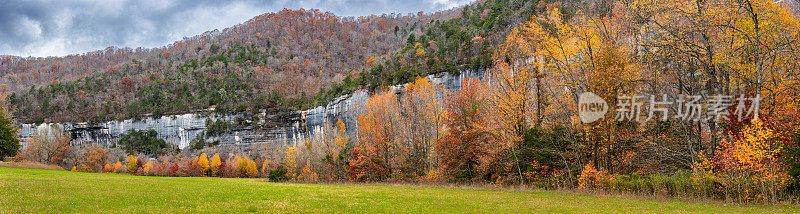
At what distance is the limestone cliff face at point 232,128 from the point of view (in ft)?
243

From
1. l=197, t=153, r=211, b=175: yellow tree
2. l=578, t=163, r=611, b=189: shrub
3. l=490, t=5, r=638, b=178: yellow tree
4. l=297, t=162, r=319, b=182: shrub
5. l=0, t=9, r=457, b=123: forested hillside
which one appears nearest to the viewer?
l=578, t=163, r=611, b=189: shrub

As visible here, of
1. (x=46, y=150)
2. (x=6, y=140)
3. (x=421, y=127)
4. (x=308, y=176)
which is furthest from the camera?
(x=46, y=150)

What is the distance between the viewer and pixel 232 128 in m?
92.7

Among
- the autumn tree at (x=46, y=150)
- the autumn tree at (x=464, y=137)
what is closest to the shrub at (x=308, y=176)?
the autumn tree at (x=464, y=137)

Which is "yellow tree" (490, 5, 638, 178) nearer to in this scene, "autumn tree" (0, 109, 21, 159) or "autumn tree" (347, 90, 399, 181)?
"autumn tree" (347, 90, 399, 181)

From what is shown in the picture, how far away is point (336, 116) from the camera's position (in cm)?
6619

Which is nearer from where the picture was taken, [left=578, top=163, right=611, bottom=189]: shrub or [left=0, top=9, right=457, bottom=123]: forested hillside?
[left=578, top=163, right=611, bottom=189]: shrub

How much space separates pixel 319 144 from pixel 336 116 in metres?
23.2

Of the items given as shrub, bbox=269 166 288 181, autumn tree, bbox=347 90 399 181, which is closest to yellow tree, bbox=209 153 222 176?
shrub, bbox=269 166 288 181

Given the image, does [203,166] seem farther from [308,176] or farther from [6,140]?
[308,176]

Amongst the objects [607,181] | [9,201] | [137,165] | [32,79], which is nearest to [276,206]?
[9,201]

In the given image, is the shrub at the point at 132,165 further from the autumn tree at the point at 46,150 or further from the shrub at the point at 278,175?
the shrub at the point at 278,175

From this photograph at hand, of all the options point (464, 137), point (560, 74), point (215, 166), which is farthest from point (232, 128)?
point (560, 74)

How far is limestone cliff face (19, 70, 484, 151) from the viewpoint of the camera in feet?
243
